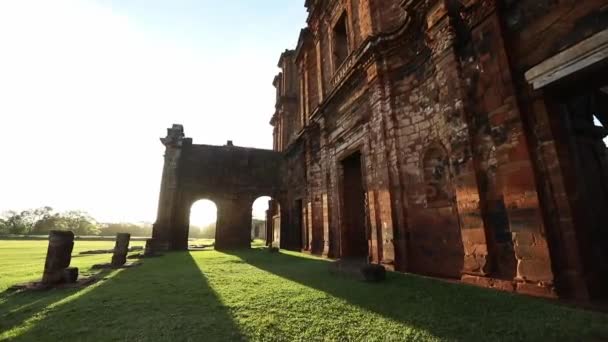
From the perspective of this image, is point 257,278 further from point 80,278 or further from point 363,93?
point 363,93

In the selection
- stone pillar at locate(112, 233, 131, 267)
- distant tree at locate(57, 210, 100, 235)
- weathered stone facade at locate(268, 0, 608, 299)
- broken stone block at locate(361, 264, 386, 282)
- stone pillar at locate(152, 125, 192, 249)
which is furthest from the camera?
distant tree at locate(57, 210, 100, 235)

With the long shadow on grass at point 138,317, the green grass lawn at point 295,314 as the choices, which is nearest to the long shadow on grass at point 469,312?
the green grass lawn at point 295,314

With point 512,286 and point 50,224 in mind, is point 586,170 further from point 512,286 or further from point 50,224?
point 50,224

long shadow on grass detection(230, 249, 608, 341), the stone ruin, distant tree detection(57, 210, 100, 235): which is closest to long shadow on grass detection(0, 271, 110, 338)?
long shadow on grass detection(230, 249, 608, 341)

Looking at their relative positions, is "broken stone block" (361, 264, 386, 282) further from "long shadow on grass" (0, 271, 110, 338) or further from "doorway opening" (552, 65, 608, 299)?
"long shadow on grass" (0, 271, 110, 338)

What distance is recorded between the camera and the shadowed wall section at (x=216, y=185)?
1445 centimetres

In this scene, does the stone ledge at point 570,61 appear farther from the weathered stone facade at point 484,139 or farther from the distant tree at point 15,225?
the distant tree at point 15,225

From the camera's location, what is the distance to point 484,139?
172 inches

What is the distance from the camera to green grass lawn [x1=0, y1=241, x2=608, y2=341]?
243cm

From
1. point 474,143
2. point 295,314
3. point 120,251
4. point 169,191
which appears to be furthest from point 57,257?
point 169,191

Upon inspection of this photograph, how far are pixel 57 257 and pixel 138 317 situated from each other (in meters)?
3.68

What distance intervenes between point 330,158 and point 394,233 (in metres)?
4.41

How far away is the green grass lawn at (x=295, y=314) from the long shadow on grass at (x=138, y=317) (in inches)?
0.4

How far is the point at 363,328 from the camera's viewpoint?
2598 millimetres
